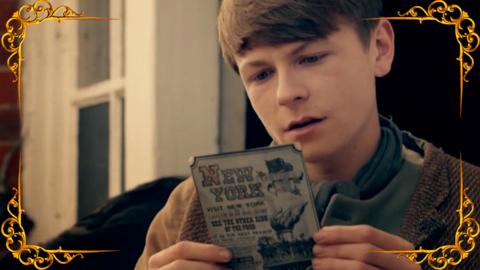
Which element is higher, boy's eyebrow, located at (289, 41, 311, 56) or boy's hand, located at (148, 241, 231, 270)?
boy's eyebrow, located at (289, 41, 311, 56)

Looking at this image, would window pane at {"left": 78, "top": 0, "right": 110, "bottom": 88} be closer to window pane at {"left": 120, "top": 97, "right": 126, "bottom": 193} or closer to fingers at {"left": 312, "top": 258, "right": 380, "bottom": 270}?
window pane at {"left": 120, "top": 97, "right": 126, "bottom": 193}

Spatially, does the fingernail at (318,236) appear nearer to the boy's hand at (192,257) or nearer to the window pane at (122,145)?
the boy's hand at (192,257)

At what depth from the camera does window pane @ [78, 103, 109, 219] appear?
2.94 ft

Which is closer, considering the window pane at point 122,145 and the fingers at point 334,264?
the fingers at point 334,264

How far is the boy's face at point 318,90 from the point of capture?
777 millimetres

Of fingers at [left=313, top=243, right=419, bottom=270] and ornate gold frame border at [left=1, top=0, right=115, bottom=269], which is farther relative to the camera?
ornate gold frame border at [left=1, top=0, right=115, bottom=269]

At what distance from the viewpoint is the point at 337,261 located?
75 cm

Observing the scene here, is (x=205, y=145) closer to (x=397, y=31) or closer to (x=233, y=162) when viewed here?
(x=233, y=162)

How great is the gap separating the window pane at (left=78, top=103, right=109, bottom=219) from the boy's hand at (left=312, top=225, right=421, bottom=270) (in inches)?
11.6

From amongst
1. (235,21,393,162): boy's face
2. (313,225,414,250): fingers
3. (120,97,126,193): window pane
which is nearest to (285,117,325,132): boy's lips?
(235,21,393,162): boy's face

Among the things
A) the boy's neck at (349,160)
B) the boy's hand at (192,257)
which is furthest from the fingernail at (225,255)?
the boy's neck at (349,160)

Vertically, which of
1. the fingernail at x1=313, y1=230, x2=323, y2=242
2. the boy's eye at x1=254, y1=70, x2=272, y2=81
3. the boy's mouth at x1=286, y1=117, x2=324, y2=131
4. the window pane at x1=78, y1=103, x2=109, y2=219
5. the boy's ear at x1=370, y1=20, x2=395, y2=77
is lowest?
the fingernail at x1=313, y1=230, x2=323, y2=242

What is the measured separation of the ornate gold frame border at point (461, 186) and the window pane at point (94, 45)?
344 millimetres

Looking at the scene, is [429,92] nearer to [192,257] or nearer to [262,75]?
[262,75]
